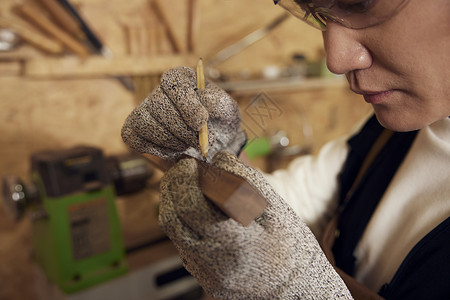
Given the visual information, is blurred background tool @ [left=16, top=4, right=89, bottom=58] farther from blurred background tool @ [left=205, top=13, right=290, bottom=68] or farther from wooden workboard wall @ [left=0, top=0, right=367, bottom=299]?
blurred background tool @ [left=205, top=13, right=290, bottom=68]

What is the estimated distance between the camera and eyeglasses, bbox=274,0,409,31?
40 centimetres

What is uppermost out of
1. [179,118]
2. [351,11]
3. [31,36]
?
[31,36]

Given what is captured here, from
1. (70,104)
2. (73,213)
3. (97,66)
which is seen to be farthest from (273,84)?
(73,213)

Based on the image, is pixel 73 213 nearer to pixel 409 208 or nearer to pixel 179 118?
pixel 179 118

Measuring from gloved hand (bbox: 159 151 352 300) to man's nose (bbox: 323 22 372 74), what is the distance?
0.22 metres

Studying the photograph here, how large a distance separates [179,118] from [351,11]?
0.30 meters

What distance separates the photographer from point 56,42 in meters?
1.07

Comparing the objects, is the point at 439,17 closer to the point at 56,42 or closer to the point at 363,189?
the point at 363,189

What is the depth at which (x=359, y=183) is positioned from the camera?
0.75 metres

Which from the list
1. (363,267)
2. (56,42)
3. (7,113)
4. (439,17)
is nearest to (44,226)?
(7,113)

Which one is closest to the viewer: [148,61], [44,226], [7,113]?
[44,226]

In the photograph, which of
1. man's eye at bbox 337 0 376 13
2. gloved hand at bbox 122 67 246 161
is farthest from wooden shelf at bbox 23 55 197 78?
man's eye at bbox 337 0 376 13

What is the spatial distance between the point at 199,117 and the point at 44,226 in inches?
31.0

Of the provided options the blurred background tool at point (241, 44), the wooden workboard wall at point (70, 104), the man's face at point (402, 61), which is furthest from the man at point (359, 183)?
the blurred background tool at point (241, 44)
